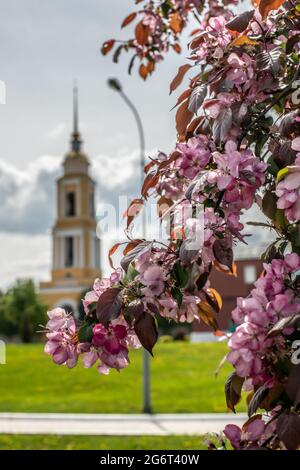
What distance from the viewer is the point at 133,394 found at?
41.3 feet

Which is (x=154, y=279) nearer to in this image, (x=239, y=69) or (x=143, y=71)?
(x=239, y=69)

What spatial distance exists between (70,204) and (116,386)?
44933mm

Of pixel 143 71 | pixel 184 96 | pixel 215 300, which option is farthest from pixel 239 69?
pixel 143 71

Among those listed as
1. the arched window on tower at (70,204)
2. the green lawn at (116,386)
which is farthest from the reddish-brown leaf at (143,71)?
the arched window on tower at (70,204)

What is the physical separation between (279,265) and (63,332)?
57 centimetres

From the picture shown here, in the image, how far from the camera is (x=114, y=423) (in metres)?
9.18

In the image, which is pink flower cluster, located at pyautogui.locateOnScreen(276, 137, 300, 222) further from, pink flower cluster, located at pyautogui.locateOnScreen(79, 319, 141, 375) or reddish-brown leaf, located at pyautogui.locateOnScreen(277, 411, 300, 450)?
pink flower cluster, located at pyautogui.locateOnScreen(79, 319, 141, 375)

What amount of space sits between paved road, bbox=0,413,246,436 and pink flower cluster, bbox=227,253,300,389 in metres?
6.75

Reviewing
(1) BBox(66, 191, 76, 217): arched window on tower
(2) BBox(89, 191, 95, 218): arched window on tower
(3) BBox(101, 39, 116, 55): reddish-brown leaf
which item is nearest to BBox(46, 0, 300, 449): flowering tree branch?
(3) BBox(101, 39, 116, 55): reddish-brown leaf

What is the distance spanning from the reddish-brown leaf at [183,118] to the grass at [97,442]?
207 inches

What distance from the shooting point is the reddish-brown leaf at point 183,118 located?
5.97 feet

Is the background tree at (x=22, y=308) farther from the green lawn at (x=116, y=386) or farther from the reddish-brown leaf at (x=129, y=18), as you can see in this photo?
the reddish-brown leaf at (x=129, y=18)

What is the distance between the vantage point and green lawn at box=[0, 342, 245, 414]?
1123 cm
